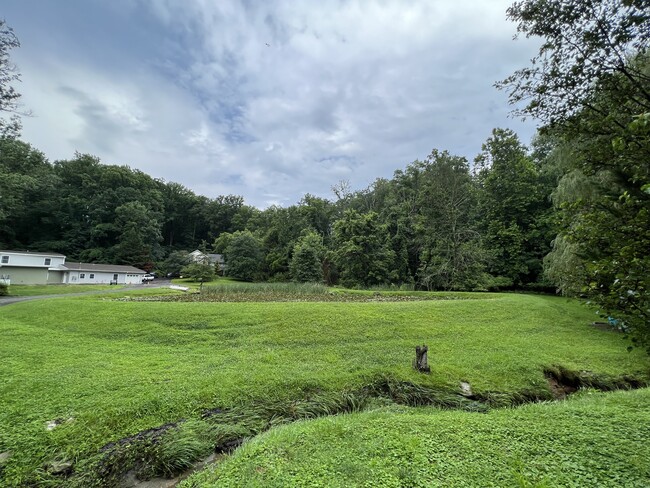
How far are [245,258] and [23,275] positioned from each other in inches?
794

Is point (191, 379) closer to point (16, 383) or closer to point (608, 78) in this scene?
point (16, 383)

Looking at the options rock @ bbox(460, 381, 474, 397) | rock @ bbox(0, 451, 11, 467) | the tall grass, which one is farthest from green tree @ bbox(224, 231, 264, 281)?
rock @ bbox(0, 451, 11, 467)

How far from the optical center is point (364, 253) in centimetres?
2427

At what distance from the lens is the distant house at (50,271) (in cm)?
2628

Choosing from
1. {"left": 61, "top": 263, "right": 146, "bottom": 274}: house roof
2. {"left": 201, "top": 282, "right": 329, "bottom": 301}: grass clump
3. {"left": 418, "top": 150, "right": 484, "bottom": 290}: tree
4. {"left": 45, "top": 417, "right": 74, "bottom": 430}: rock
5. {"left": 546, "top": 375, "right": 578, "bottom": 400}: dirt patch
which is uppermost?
{"left": 418, "top": 150, "right": 484, "bottom": 290}: tree

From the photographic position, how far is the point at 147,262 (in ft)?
129

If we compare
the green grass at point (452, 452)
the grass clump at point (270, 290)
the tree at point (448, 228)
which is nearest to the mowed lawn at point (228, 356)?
the green grass at point (452, 452)

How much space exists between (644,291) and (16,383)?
323 inches

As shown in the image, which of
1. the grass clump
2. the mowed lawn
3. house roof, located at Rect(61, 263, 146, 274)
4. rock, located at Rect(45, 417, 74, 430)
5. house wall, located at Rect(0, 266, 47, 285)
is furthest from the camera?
house roof, located at Rect(61, 263, 146, 274)

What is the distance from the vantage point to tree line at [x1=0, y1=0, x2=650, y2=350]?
2.68 m

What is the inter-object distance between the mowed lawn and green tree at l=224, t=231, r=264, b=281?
23.9m

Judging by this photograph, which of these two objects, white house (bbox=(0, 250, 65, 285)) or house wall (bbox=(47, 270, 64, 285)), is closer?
white house (bbox=(0, 250, 65, 285))

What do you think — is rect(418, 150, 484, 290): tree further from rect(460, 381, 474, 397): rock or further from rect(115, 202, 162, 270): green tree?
rect(115, 202, 162, 270): green tree

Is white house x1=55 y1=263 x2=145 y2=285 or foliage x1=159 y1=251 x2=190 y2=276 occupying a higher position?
foliage x1=159 y1=251 x2=190 y2=276
